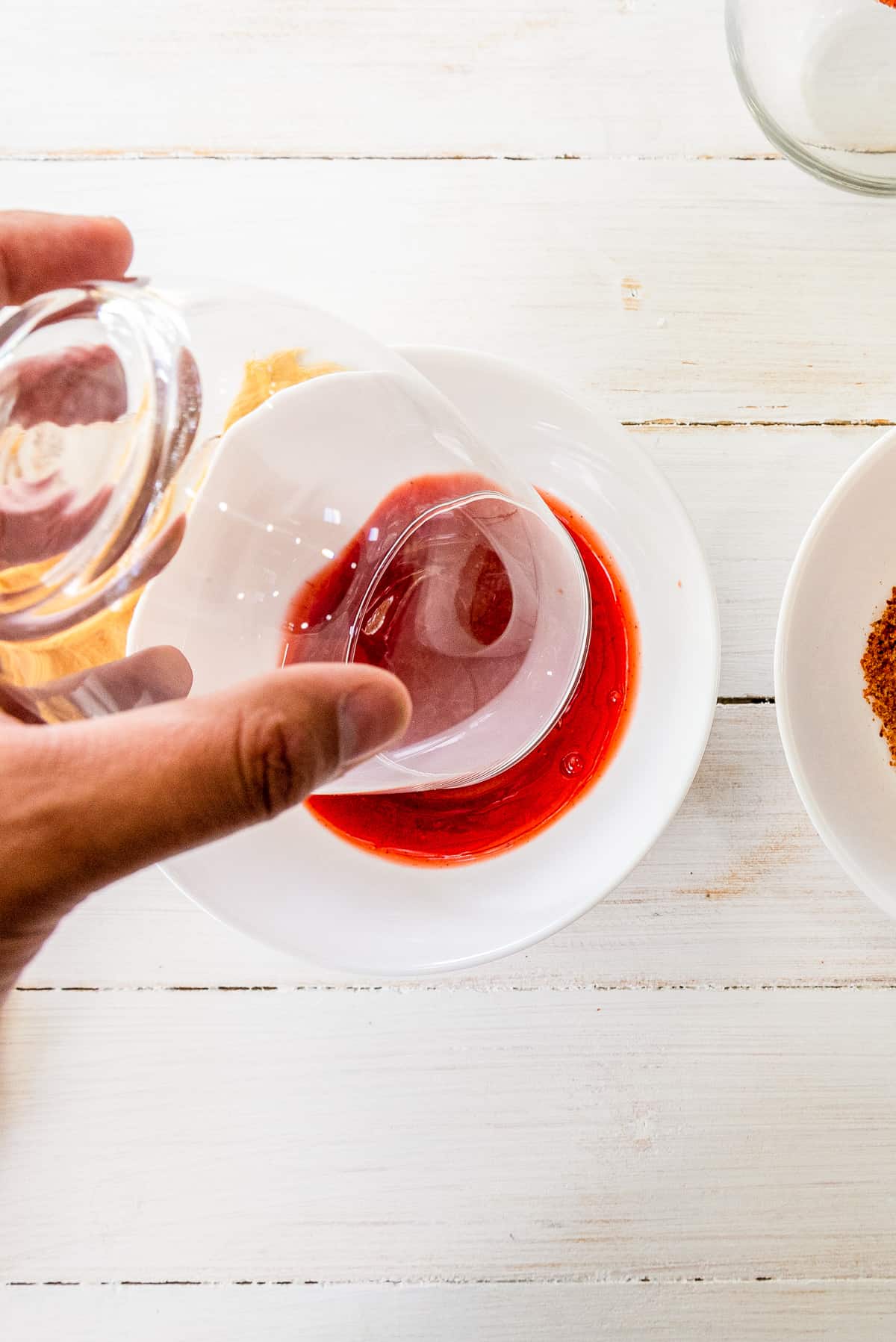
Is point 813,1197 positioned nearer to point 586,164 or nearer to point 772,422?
point 772,422

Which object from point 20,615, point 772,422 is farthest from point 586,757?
point 20,615

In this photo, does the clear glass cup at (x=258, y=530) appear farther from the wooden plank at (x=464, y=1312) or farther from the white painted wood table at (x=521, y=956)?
the wooden plank at (x=464, y=1312)

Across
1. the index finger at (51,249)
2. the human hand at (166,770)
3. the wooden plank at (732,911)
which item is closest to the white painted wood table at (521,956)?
the wooden plank at (732,911)

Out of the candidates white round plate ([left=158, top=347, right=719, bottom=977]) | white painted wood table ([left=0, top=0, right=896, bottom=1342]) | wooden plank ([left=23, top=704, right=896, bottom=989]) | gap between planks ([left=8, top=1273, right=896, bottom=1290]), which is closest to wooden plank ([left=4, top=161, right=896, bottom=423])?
white painted wood table ([left=0, top=0, right=896, bottom=1342])

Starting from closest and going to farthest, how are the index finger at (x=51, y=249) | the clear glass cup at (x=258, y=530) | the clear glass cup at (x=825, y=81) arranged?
1. the clear glass cup at (x=258, y=530)
2. the index finger at (x=51, y=249)
3. the clear glass cup at (x=825, y=81)

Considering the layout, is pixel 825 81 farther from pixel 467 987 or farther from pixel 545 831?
pixel 467 987

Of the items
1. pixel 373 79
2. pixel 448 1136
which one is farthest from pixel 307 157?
pixel 448 1136

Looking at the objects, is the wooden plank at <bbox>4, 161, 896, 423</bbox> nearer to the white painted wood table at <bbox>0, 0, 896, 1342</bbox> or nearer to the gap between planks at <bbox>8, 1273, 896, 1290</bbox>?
the white painted wood table at <bbox>0, 0, 896, 1342</bbox>
